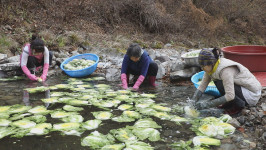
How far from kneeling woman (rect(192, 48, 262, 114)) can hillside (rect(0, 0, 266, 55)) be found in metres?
5.88

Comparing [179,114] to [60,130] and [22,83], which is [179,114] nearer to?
[60,130]

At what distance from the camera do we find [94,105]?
399cm

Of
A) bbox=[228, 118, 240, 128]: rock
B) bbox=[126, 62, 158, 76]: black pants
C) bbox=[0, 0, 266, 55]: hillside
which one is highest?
bbox=[0, 0, 266, 55]: hillside

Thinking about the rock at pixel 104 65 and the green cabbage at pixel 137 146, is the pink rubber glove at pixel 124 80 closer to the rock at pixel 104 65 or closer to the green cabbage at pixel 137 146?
the rock at pixel 104 65

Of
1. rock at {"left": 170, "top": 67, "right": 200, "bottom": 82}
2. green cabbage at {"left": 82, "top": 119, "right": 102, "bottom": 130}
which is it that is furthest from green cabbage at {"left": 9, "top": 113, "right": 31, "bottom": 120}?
rock at {"left": 170, "top": 67, "right": 200, "bottom": 82}

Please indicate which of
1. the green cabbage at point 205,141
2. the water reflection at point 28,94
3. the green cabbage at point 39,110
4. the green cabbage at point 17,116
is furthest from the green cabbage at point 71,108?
the green cabbage at point 205,141

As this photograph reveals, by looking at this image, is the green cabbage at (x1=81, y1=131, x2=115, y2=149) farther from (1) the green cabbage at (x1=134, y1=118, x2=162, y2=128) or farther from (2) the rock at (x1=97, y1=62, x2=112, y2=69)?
(2) the rock at (x1=97, y1=62, x2=112, y2=69)

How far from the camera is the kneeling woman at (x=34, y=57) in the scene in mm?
5094

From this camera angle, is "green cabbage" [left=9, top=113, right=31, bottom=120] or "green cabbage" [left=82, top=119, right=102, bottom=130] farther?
"green cabbage" [left=9, top=113, right=31, bottom=120]

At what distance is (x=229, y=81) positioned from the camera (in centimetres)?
337

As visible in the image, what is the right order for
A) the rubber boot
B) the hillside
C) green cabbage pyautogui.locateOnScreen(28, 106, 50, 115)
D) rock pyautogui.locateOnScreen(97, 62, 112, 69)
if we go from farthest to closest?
1. the hillside
2. rock pyautogui.locateOnScreen(97, 62, 112, 69)
3. the rubber boot
4. green cabbage pyautogui.locateOnScreen(28, 106, 50, 115)

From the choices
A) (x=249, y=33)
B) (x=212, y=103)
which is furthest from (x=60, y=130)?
(x=249, y=33)

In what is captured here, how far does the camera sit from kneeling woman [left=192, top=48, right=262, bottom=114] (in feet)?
11.1

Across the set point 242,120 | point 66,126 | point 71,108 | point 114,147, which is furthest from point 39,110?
point 242,120
